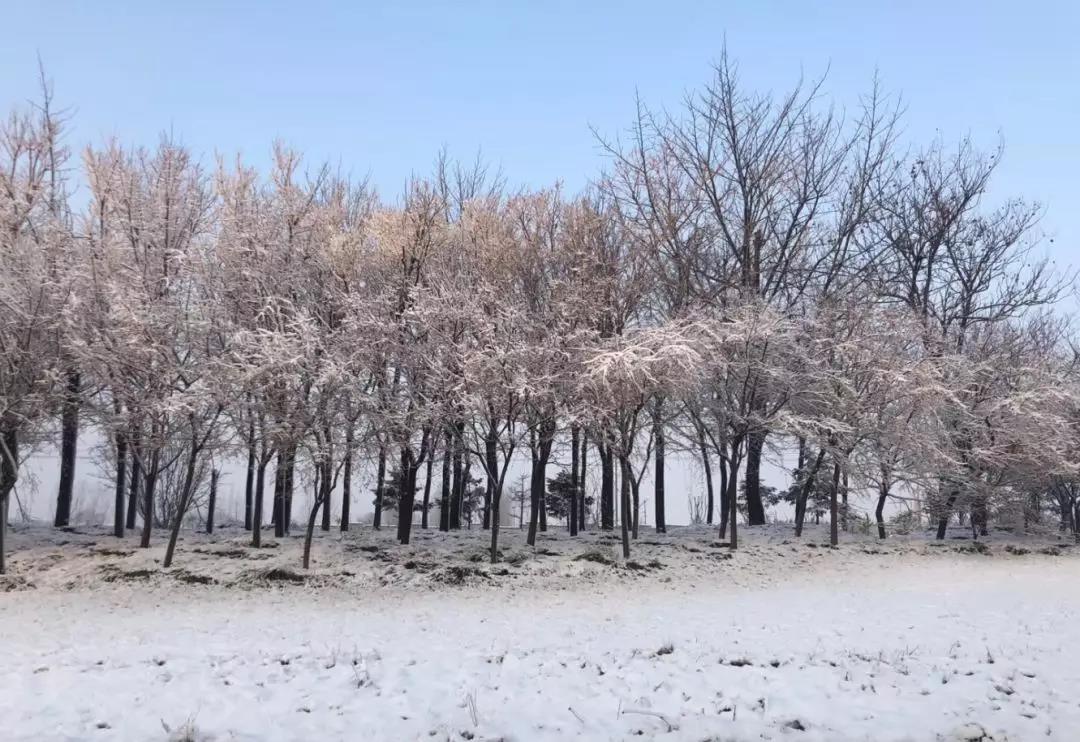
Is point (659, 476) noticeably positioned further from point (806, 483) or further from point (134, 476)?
point (134, 476)

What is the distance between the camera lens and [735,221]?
920 inches

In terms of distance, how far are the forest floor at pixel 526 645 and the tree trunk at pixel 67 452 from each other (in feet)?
8.66

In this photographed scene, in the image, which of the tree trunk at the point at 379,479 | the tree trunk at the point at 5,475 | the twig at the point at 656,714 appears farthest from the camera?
the tree trunk at the point at 379,479

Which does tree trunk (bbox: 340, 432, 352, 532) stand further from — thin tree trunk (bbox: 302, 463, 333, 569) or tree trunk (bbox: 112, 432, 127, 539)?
tree trunk (bbox: 112, 432, 127, 539)

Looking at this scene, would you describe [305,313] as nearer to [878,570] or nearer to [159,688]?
[159,688]

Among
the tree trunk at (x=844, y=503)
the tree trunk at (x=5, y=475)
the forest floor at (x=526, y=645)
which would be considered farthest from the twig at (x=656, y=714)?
the tree trunk at (x=5, y=475)

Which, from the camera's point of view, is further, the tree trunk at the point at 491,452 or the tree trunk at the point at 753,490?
the tree trunk at the point at 753,490

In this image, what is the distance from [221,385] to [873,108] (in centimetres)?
2351

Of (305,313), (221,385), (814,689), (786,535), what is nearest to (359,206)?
(305,313)

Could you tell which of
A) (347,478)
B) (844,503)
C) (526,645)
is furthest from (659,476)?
(526,645)

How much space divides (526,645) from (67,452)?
18.6 metres

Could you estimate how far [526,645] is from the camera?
900 centimetres

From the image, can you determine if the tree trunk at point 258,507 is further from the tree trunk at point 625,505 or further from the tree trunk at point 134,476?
the tree trunk at point 625,505

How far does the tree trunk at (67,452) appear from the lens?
1891 centimetres
